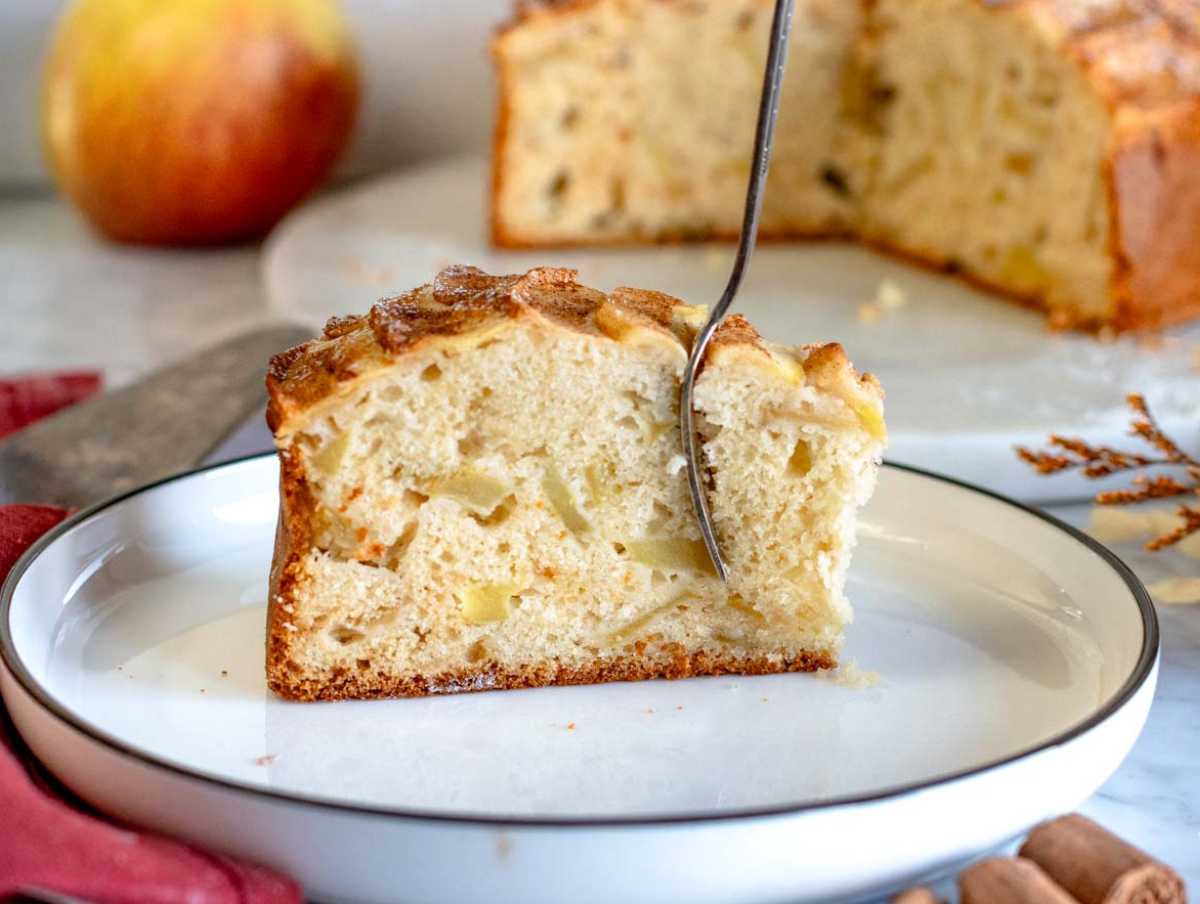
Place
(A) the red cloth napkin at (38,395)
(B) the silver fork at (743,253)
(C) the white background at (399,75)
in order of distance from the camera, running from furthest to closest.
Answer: (C) the white background at (399,75)
(A) the red cloth napkin at (38,395)
(B) the silver fork at (743,253)

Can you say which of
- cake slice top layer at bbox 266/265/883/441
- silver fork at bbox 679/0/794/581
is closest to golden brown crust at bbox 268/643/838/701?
silver fork at bbox 679/0/794/581

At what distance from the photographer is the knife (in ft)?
7.94

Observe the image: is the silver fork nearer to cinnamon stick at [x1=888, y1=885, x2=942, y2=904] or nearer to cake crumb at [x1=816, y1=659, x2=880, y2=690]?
cake crumb at [x1=816, y1=659, x2=880, y2=690]

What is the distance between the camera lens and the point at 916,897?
55.3 inches

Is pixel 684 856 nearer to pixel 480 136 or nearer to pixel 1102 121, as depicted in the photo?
pixel 1102 121

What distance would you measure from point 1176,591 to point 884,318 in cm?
135

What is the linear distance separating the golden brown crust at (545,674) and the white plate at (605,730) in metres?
0.03

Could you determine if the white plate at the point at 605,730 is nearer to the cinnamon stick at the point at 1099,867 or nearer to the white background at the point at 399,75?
the cinnamon stick at the point at 1099,867

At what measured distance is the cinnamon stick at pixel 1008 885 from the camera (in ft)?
4.42

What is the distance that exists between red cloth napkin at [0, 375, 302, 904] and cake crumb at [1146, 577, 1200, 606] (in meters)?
1.40

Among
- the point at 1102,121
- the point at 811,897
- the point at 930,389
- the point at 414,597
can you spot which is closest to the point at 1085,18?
the point at 1102,121

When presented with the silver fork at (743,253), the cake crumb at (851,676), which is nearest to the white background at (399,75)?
the silver fork at (743,253)

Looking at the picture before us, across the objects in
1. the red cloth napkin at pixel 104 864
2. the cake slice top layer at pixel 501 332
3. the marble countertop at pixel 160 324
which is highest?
the cake slice top layer at pixel 501 332

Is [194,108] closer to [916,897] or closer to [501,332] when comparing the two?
[501,332]
